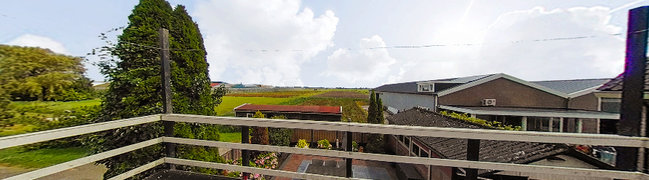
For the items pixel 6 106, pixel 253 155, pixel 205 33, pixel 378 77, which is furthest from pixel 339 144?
pixel 6 106

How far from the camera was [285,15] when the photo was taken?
5113 mm

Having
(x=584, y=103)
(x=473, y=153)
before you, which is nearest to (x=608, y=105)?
(x=584, y=103)

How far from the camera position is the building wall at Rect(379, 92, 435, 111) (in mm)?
13391

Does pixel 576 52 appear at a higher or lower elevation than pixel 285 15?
lower

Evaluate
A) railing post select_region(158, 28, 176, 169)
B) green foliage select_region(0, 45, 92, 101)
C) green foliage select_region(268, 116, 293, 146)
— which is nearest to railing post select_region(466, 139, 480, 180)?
railing post select_region(158, 28, 176, 169)

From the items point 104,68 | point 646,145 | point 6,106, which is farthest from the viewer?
point 104,68

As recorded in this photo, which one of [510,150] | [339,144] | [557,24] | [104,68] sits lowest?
[339,144]

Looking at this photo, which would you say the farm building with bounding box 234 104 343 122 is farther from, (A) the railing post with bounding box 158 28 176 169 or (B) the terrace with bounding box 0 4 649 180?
(B) the terrace with bounding box 0 4 649 180

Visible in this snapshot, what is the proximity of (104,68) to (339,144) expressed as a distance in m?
9.90

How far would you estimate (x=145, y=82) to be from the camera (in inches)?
118

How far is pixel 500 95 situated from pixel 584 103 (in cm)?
536

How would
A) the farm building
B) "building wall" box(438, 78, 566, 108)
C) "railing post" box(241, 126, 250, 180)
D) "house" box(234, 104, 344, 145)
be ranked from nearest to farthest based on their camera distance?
"railing post" box(241, 126, 250, 180) < "house" box(234, 104, 344, 145) < the farm building < "building wall" box(438, 78, 566, 108)

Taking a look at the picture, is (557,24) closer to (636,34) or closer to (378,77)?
(636,34)

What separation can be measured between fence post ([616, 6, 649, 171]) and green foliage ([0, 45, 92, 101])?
457 centimetres
